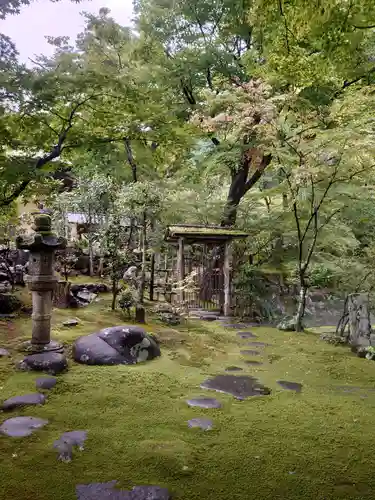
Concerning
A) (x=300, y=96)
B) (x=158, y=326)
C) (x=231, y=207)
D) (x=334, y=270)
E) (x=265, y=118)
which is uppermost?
(x=300, y=96)

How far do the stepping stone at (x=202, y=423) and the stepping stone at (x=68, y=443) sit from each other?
101cm

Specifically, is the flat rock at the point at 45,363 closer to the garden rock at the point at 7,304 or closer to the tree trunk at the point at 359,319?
the garden rock at the point at 7,304

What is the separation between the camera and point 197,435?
3.53 meters

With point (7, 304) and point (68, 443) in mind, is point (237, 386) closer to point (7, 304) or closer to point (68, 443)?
point (68, 443)

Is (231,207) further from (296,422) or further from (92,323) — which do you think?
(296,422)

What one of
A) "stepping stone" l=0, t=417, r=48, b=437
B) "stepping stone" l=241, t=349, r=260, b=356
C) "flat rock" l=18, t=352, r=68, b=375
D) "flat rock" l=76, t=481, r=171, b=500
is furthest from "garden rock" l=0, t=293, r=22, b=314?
"flat rock" l=76, t=481, r=171, b=500

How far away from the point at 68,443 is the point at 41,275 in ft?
10.0

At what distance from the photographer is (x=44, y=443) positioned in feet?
10.8

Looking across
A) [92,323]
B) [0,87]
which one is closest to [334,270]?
[92,323]

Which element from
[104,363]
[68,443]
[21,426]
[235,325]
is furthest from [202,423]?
[235,325]

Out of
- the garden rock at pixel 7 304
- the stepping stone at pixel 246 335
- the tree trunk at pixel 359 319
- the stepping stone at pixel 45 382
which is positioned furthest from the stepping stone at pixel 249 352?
the garden rock at pixel 7 304

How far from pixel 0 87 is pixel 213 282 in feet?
28.7

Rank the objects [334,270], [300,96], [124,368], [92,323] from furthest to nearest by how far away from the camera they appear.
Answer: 1. [300,96]
2. [334,270]
3. [92,323]
4. [124,368]

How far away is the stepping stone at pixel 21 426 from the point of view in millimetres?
3465
